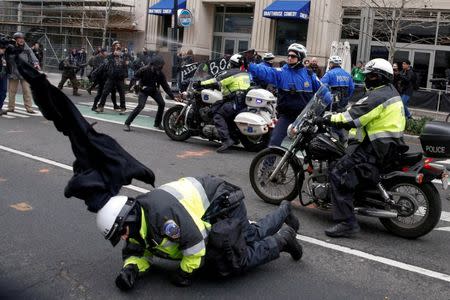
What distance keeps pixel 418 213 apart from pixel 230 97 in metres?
5.17

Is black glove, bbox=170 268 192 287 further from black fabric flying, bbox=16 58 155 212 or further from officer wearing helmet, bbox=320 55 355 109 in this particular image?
→ officer wearing helmet, bbox=320 55 355 109

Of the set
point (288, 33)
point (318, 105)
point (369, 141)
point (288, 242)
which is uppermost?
point (288, 33)

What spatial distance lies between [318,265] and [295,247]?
293 mm

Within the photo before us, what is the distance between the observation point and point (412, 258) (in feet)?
16.7

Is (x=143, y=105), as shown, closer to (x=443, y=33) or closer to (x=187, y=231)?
(x=187, y=231)

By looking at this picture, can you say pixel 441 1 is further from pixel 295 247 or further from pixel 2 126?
pixel 295 247

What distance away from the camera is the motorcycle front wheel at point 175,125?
10789mm

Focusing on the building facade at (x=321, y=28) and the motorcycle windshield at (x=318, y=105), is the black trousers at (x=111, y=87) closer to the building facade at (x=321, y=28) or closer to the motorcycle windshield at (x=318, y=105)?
the building facade at (x=321, y=28)

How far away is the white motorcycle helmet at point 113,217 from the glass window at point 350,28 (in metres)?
19.6

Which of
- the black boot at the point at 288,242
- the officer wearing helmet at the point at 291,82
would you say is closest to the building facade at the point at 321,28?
the officer wearing helmet at the point at 291,82

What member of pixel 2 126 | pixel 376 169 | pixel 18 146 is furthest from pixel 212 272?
pixel 2 126

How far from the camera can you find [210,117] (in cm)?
1030

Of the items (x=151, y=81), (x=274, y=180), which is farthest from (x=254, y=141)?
(x=274, y=180)

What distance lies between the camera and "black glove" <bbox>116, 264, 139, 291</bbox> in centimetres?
412
